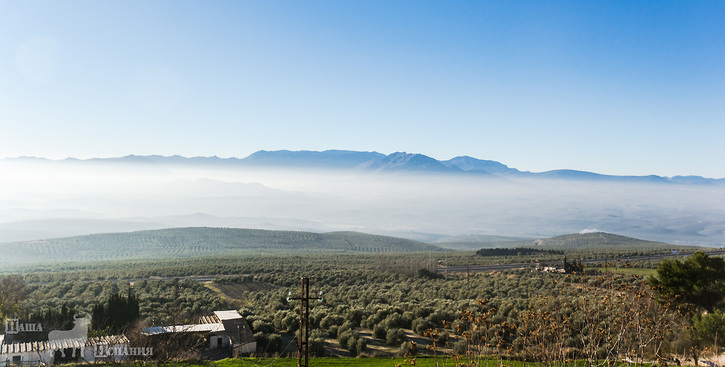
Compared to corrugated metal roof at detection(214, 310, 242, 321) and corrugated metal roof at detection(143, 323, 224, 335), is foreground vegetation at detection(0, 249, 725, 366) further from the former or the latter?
corrugated metal roof at detection(214, 310, 242, 321)

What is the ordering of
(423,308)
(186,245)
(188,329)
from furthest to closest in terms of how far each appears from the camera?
(186,245) → (423,308) → (188,329)

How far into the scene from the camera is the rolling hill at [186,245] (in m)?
109

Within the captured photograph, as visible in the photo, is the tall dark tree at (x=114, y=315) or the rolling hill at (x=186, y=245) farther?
the rolling hill at (x=186, y=245)

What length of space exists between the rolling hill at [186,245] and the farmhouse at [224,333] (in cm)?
8603

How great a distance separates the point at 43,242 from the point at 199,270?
81527 millimetres

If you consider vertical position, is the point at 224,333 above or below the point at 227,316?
below

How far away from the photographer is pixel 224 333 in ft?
80.0

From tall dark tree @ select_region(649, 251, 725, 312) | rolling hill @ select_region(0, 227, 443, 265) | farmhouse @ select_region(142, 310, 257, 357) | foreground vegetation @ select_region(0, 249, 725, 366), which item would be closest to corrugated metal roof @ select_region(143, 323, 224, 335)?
farmhouse @ select_region(142, 310, 257, 357)

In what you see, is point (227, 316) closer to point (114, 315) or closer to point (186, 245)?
point (114, 315)

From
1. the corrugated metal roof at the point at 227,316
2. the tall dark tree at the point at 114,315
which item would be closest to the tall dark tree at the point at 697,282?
the corrugated metal roof at the point at 227,316

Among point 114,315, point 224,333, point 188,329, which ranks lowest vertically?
point 224,333

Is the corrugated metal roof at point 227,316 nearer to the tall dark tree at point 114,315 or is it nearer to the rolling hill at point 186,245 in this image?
the tall dark tree at point 114,315

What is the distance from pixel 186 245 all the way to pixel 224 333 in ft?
351

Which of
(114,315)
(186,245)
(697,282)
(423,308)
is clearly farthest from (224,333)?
(186,245)
